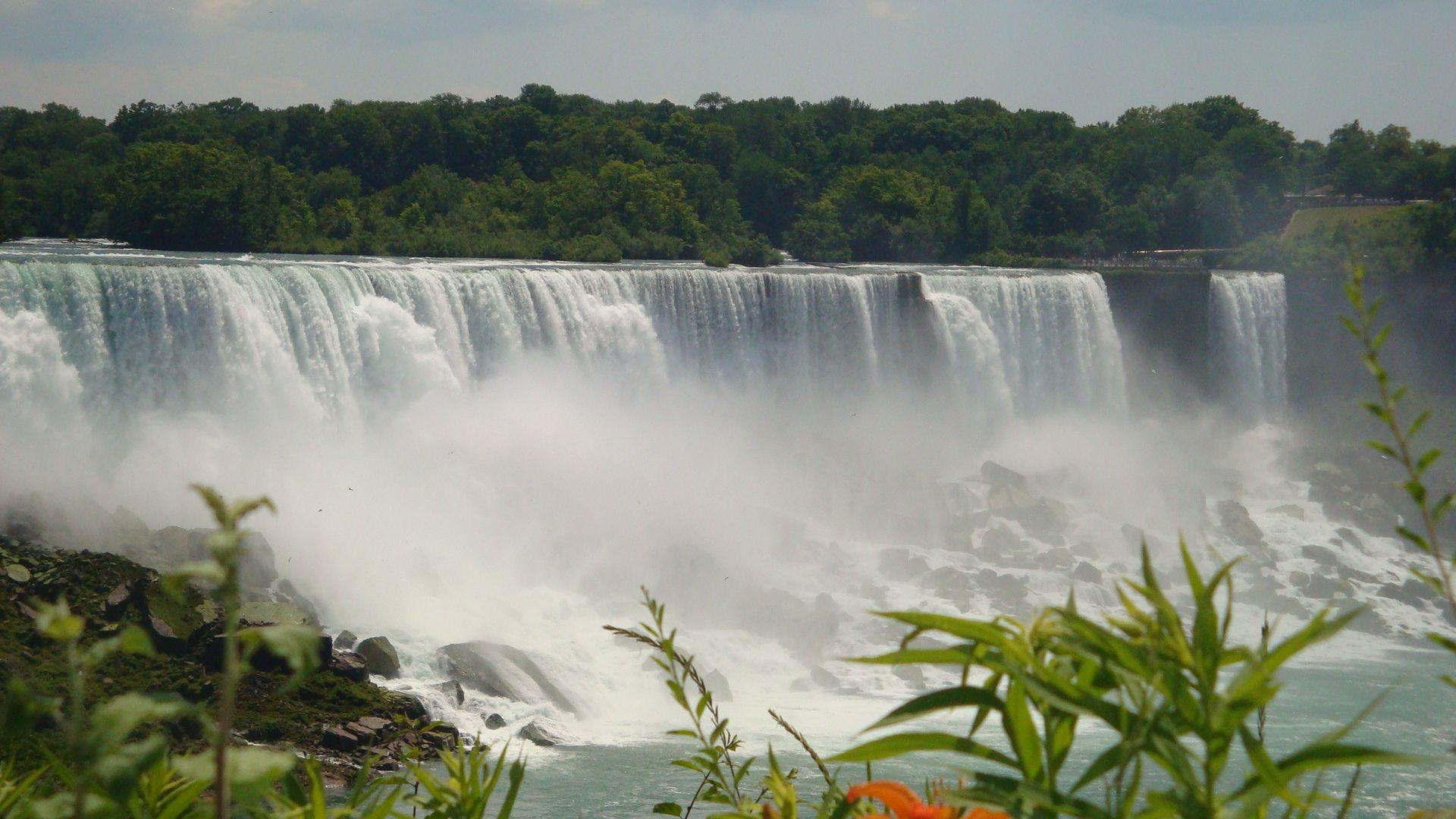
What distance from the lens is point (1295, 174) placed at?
195 ft

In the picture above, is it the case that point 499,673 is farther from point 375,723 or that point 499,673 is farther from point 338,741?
point 338,741

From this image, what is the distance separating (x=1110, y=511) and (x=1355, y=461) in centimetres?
725

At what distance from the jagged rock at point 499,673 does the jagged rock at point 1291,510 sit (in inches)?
741

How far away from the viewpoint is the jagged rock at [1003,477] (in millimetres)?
26266

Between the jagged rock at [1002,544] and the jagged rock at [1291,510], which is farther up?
the jagged rock at [1002,544]

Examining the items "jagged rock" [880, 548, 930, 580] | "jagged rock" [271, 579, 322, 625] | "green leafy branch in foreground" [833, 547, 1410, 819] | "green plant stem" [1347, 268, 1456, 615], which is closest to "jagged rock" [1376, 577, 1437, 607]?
"jagged rock" [880, 548, 930, 580]

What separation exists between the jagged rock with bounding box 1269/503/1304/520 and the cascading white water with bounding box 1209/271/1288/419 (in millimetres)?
6422

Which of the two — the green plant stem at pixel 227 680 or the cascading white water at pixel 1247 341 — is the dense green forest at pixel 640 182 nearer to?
the cascading white water at pixel 1247 341

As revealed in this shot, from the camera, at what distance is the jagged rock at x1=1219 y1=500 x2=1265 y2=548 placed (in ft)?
87.0

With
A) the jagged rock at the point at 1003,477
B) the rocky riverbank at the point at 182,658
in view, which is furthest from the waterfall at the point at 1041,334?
the rocky riverbank at the point at 182,658

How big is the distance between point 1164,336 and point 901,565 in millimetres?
15775

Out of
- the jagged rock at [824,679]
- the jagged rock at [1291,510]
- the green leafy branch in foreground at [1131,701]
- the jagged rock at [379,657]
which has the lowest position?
the jagged rock at [1291,510]

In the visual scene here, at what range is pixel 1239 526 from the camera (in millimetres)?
26828

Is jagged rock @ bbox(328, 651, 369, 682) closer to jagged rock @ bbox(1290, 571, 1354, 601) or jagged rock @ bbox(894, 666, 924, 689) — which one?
jagged rock @ bbox(894, 666, 924, 689)
